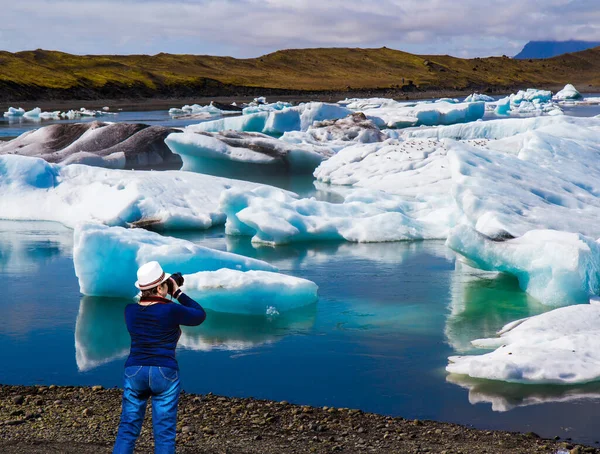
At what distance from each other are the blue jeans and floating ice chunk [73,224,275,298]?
4221mm

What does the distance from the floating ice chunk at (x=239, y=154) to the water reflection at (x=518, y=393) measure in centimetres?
1320

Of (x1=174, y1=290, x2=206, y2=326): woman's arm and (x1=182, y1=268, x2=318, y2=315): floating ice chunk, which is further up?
(x1=174, y1=290, x2=206, y2=326): woman's arm

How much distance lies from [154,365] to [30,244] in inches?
317

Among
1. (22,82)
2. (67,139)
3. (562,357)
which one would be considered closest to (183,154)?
(67,139)

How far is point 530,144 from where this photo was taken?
555 inches

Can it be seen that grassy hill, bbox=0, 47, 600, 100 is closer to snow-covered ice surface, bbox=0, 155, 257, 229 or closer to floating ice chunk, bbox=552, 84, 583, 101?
floating ice chunk, bbox=552, 84, 583, 101

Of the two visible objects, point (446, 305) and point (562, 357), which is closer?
point (562, 357)

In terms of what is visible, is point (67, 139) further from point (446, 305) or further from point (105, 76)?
point (105, 76)

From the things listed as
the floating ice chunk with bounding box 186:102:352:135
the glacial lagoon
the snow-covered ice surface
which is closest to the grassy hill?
the floating ice chunk with bounding box 186:102:352:135

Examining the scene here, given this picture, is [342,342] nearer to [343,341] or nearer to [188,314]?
[343,341]

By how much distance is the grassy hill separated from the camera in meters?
59.7

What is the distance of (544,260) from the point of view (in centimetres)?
797

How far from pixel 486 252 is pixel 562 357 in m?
2.78

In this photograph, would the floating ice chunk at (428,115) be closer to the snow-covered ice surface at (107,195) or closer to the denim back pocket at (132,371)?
the snow-covered ice surface at (107,195)
